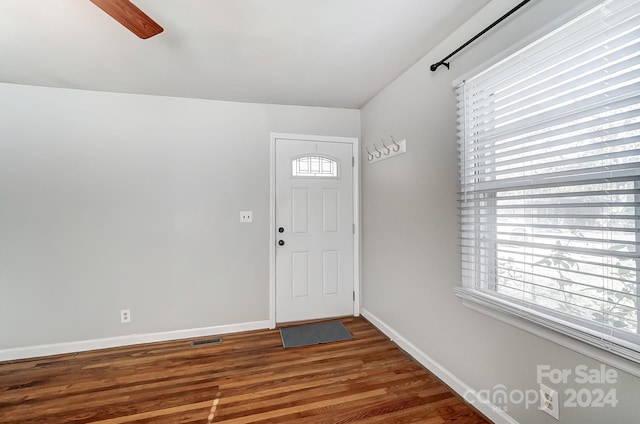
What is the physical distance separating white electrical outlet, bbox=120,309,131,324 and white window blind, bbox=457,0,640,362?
3007 millimetres

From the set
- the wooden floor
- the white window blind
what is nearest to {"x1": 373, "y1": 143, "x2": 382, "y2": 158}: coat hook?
the white window blind

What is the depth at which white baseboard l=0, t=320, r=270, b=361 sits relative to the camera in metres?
2.37

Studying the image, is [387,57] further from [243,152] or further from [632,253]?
[632,253]

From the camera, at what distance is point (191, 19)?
1.64 metres

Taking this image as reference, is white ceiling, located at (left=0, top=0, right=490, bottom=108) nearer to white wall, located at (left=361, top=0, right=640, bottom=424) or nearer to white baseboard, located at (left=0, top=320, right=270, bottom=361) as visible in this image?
white wall, located at (left=361, top=0, right=640, bottom=424)

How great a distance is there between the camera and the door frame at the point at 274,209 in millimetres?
2949

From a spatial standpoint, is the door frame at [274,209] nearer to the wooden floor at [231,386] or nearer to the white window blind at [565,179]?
the wooden floor at [231,386]

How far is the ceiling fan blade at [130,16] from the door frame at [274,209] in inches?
63.0

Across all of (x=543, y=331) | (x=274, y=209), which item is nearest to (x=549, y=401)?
(x=543, y=331)

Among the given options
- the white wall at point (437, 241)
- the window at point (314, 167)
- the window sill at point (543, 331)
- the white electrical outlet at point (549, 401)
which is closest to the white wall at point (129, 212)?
the window at point (314, 167)

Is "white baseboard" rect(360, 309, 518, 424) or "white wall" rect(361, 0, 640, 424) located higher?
"white wall" rect(361, 0, 640, 424)

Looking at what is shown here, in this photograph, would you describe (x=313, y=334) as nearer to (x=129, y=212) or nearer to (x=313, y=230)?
(x=313, y=230)

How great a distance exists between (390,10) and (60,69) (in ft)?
8.49

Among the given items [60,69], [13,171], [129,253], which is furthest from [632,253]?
[13,171]
